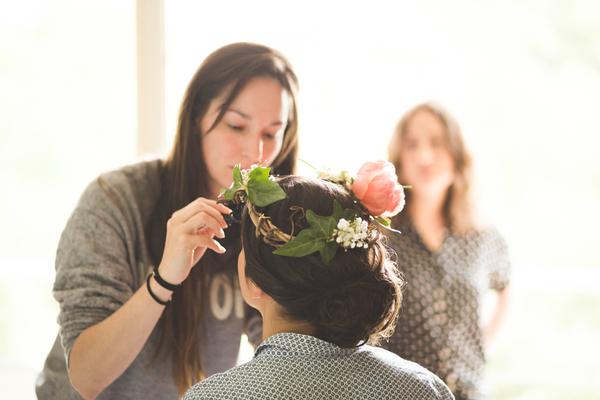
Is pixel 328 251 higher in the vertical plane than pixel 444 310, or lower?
higher

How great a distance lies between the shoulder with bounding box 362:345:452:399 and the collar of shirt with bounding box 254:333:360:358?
6 centimetres

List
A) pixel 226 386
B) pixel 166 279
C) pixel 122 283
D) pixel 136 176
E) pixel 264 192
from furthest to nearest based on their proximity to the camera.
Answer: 1. pixel 136 176
2. pixel 122 283
3. pixel 166 279
4. pixel 264 192
5. pixel 226 386

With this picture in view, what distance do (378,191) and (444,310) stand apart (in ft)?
3.83

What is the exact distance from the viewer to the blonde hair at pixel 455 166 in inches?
94.0

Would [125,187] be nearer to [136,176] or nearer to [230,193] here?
[136,176]

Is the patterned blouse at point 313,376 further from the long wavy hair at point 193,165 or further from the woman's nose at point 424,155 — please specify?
the woman's nose at point 424,155

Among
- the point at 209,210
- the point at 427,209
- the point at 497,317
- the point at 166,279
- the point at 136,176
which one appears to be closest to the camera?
the point at 209,210

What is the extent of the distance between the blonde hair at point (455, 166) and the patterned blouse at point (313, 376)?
1.25m

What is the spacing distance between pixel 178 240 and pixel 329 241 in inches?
13.3

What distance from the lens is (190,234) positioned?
1.35 meters

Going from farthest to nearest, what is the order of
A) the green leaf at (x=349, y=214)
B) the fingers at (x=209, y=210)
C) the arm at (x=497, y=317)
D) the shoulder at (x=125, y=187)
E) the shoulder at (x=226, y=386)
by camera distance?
the arm at (x=497, y=317) < the shoulder at (x=125, y=187) < the fingers at (x=209, y=210) < the green leaf at (x=349, y=214) < the shoulder at (x=226, y=386)

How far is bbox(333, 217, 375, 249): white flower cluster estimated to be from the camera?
3.68 feet

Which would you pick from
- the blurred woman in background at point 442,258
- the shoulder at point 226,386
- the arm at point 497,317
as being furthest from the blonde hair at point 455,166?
the shoulder at point 226,386

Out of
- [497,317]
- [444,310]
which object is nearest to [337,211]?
[444,310]
